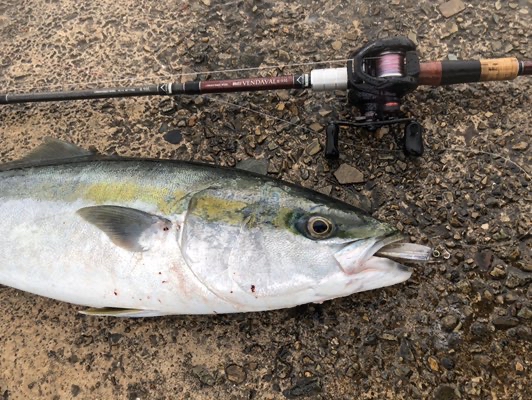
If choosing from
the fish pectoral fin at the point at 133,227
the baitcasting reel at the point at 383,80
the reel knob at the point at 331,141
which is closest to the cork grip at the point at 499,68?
the baitcasting reel at the point at 383,80

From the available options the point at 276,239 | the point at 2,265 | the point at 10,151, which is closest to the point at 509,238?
the point at 276,239

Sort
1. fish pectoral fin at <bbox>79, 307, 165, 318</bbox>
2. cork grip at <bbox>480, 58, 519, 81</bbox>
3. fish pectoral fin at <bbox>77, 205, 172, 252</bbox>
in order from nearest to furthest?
fish pectoral fin at <bbox>77, 205, 172, 252</bbox> < fish pectoral fin at <bbox>79, 307, 165, 318</bbox> < cork grip at <bbox>480, 58, 519, 81</bbox>

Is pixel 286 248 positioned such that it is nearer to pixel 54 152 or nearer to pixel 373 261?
pixel 373 261

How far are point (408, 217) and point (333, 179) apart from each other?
0.51 metres

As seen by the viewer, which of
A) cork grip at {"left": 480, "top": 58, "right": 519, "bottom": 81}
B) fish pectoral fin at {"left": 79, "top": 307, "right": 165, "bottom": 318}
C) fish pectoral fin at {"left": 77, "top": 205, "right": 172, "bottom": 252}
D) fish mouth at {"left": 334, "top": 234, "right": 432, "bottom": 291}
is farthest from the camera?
cork grip at {"left": 480, "top": 58, "right": 519, "bottom": 81}

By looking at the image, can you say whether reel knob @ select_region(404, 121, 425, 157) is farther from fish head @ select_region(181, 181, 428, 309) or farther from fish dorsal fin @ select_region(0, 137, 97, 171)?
fish dorsal fin @ select_region(0, 137, 97, 171)

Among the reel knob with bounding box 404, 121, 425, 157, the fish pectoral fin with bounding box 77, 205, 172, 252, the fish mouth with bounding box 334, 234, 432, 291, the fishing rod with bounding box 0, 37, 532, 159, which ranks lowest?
the fish mouth with bounding box 334, 234, 432, 291

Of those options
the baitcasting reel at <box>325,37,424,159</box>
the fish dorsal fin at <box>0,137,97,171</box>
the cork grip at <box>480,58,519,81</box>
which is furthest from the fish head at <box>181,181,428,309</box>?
the cork grip at <box>480,58,519,81</box>

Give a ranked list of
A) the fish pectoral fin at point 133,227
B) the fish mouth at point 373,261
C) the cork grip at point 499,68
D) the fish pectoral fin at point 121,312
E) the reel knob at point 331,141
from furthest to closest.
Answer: the reel knob at point 331,141 → the cork grip at point 499,68 → the fish pectoral fin at point 121,312 → the fish pectoral fin at point 133,227 → the fish mouth at point 373,261

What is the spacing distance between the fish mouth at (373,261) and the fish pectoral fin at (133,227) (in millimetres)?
912

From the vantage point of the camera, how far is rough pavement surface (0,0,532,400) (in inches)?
103

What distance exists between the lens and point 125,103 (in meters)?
3.30

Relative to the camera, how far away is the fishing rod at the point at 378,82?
2621 mm

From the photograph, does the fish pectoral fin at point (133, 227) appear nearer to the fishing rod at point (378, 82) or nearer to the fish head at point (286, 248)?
the fish head at point (286, 248)
